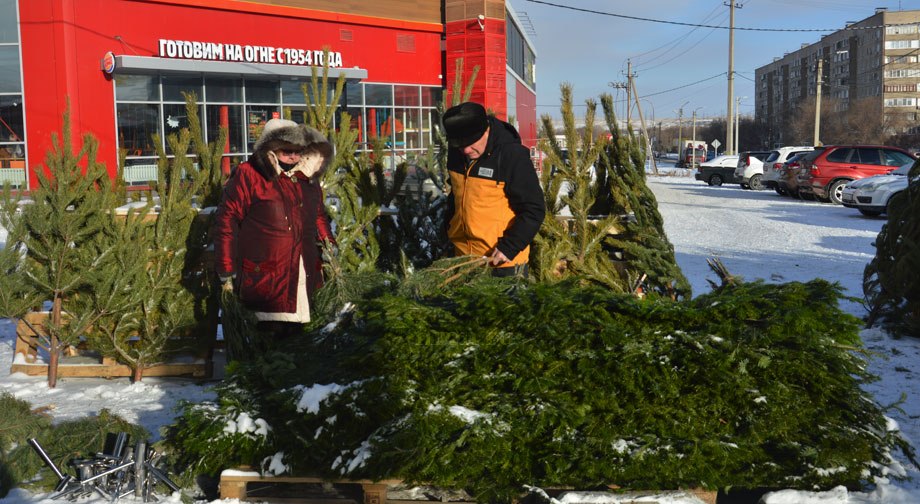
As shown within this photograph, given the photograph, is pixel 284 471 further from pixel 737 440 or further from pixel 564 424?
pixel 737 440

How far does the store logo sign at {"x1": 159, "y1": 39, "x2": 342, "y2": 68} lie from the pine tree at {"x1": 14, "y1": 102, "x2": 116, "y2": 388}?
14871 millimetres

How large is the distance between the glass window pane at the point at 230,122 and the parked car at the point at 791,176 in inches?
625

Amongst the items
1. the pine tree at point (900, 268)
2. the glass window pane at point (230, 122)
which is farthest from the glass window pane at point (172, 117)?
the pine tree at point (900, 268)

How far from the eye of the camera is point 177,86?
2023cm

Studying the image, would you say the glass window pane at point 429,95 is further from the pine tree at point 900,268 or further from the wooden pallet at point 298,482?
the wooden pallet at point 298,482

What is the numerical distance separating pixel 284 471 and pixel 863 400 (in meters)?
2.24

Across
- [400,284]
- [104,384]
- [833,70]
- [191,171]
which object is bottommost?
[104,384]

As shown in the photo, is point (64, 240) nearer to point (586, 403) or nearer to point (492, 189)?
point (492, 189)

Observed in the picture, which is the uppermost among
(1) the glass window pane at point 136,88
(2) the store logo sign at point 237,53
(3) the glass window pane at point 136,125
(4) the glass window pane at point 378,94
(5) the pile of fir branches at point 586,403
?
(2) the store logo sign at point 237,53

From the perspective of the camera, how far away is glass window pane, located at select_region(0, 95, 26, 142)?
60.7 feet

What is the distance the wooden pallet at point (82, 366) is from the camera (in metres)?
5.04

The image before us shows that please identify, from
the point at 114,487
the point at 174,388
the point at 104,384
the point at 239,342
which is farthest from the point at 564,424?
the point at 104,384

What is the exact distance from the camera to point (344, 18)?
23891 mm

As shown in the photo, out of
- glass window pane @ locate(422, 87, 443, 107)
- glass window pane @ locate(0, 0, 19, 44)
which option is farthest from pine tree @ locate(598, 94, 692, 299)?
glass window pane @ locate(422, 87, 443, 107)
